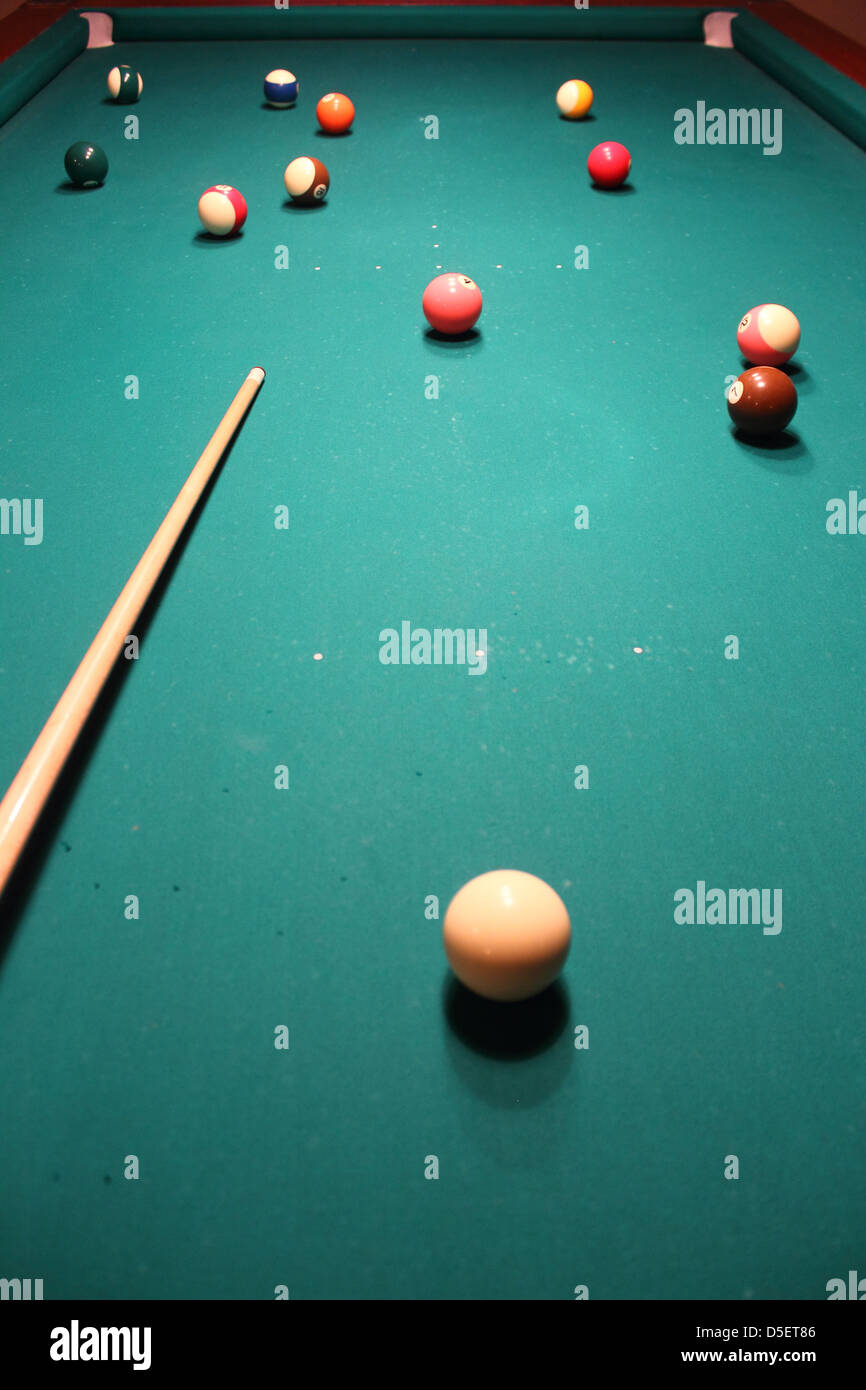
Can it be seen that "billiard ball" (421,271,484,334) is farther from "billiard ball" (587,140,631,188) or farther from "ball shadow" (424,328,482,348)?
"billiard ball" (587,140,631,188)

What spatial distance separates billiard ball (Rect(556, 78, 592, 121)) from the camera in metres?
4.64

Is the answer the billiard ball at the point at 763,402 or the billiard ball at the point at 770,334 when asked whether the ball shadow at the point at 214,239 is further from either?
the billiard ball at the point at 763,402

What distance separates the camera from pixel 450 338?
295 centimetres

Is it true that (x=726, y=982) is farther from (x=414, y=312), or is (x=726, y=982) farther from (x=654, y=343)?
(x=414, y=312)

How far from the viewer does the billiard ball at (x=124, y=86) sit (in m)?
4.66

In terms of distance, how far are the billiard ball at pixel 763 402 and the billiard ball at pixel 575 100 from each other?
9.41ft

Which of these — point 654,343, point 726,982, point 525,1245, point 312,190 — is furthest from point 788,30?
point 525,1245

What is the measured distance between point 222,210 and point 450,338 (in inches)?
44.3

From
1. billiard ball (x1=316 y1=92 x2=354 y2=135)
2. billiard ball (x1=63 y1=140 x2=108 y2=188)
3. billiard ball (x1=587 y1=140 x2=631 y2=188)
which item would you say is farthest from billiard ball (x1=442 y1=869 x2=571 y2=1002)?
billiard ball (x1=316 y1=92 x2=354 y2=135)

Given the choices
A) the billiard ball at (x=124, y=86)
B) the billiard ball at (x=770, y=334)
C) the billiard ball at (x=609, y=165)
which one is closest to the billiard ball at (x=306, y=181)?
the billiard ball at (x=609, y=165)

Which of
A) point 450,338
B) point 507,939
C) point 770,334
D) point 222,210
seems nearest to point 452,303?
point 450,338
